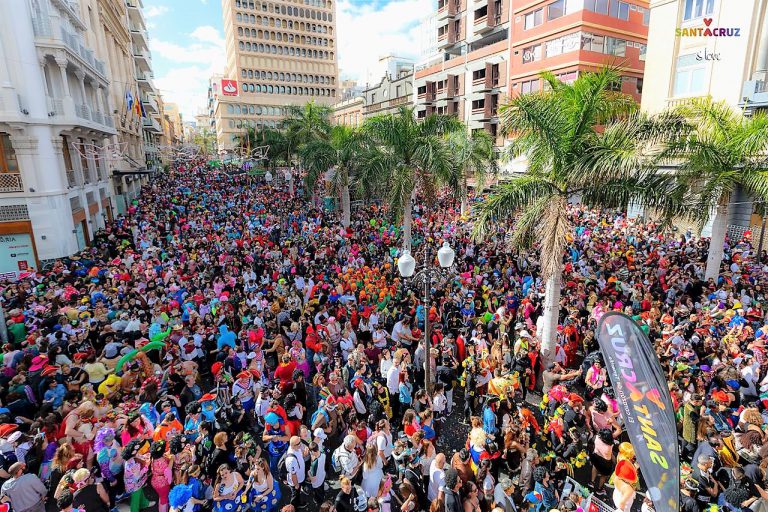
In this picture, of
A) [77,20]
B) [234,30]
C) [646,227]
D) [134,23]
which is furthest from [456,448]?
[234,30]

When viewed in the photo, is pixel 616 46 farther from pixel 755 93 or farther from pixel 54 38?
pixel 54 38

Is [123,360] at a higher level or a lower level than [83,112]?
lower

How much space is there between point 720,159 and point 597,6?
2055cm

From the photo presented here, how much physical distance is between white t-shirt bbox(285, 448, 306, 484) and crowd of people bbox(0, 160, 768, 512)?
0.02m

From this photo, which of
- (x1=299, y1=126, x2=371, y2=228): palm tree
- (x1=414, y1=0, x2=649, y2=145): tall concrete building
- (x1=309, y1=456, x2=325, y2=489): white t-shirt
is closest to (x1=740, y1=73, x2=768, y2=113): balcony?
(x1=414, y1=0, x2=649, y2=145): tall concrete building

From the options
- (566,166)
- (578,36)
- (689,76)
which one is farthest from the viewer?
(578,36)

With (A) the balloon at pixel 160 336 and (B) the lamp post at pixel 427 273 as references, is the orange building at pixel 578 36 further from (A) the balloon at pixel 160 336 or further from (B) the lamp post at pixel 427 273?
(A) the balloon at pixel 160 336

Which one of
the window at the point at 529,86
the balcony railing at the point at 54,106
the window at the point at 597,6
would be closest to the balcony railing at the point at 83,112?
the balcony railing at the point at 54,106

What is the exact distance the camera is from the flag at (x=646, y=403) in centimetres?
407

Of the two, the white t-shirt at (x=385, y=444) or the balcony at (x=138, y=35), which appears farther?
the balcony at (x=138, y=35)

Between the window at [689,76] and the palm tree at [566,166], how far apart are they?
556 inches

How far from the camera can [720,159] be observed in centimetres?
1199

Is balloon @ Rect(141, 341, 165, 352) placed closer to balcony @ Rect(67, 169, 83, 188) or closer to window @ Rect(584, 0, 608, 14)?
balcony @ Rect(67, 169, 83, 188)

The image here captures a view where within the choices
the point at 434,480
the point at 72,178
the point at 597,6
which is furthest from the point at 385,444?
the point at 597,6
